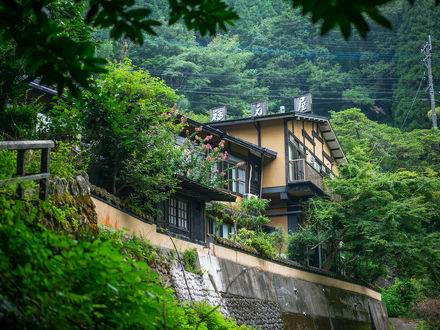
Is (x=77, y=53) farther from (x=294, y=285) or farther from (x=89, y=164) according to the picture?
(x=294, y=285)

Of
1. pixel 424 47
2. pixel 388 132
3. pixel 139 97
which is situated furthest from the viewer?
pixel 424 47

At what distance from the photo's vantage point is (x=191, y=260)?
14.6 m

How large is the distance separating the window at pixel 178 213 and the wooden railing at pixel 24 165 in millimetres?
8374

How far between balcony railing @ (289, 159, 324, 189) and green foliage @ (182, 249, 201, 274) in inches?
533

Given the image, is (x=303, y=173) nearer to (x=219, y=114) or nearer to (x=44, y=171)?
(x=219, y=114)

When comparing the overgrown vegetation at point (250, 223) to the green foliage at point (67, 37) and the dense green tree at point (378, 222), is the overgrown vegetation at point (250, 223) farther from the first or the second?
the green foliage at point (67, 37)

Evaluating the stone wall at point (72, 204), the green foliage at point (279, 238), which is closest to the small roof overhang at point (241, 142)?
the green foliage at point (279, 238)

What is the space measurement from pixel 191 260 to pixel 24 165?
8.43m

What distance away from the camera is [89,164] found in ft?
43.1

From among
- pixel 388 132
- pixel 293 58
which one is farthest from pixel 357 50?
pixel 388 132

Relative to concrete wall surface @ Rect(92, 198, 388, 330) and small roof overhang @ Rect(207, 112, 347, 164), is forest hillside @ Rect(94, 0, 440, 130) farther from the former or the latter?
concrete wall surface @ Rect(92, 198, 388, 330)

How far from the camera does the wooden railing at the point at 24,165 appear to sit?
6.50 meters

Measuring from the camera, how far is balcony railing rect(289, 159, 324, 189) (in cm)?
2762

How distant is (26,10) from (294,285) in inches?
723
